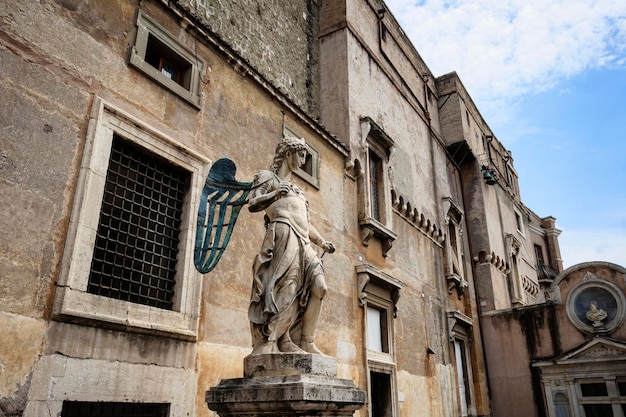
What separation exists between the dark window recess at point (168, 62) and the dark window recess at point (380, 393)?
24.9 ft

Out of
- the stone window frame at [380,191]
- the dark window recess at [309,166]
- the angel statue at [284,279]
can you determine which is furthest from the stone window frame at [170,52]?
the stone window frame at [380,191]

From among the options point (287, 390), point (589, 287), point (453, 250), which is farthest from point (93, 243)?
point (589, 287)

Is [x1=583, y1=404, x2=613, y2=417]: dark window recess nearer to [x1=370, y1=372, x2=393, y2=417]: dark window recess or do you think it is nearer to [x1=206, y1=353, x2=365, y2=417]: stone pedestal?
[x1=370, y1=372, x2=393, y2=417]: dark window recess

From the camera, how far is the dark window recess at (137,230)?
6.32 m

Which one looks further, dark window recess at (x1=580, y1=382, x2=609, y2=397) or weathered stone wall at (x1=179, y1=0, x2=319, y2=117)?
dark window recess at (x1=580, y1=382, x2=609, y2=397)

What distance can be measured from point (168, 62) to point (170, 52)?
0.24 metres

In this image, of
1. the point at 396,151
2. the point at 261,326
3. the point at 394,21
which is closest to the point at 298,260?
the point at 261,326

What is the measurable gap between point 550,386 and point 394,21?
1268 cm

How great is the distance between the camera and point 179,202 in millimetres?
7438

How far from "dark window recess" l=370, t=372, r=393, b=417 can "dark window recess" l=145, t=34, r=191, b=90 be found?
299 inches

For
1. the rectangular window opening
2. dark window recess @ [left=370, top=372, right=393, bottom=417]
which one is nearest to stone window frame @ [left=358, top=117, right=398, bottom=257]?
the rectangular window opening

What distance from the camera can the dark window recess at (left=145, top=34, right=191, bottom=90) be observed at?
762 cm

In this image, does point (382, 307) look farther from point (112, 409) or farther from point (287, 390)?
point (287, 390)

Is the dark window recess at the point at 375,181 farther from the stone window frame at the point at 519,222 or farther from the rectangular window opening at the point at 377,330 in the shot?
the stone window frame at the point at 519,222
